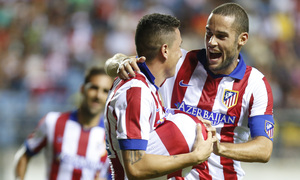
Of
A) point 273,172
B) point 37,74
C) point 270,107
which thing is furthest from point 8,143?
point 270,107

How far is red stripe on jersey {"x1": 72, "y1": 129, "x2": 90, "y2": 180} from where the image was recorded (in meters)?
4.89

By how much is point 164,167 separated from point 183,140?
0.67 ft

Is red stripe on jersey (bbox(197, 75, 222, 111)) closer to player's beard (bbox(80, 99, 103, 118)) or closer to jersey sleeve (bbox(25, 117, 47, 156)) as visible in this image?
player's beard (bbox(80, 99, 103, 118))

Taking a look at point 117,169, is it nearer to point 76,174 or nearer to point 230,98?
point 230,98

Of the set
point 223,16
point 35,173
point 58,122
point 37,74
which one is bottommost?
point 35,173

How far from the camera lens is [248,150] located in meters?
3.52

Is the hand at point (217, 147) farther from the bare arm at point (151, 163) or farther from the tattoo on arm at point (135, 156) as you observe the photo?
the tattoo on arm at point (135, 156)

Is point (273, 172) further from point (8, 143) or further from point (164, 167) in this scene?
point (164, 167)

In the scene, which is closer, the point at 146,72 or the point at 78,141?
the point at 146,72

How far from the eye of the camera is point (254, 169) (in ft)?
28.7

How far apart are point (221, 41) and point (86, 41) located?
793 centimetres

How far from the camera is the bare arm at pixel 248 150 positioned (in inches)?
134

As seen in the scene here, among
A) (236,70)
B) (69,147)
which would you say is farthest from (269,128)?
(69,147)

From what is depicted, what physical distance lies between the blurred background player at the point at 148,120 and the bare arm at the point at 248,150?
279 millimetres
